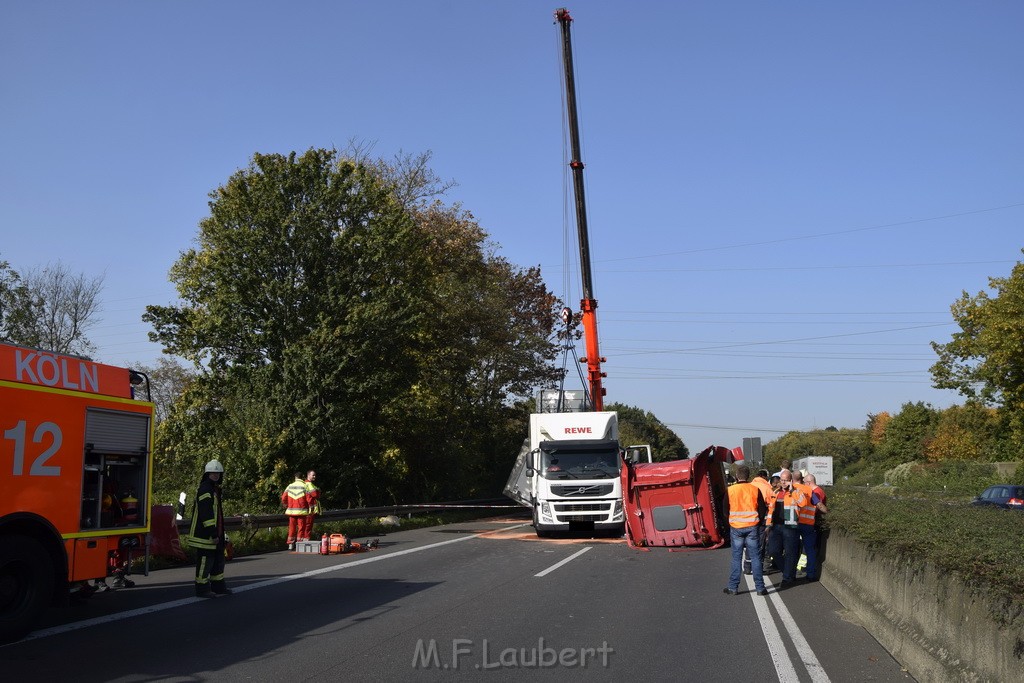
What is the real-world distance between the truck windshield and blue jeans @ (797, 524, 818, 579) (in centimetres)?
926

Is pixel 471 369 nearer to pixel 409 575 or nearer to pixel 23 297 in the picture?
pixel 23 297

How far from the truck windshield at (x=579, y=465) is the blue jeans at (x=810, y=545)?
9264 mm

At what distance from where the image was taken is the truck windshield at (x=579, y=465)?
22984 millimetres

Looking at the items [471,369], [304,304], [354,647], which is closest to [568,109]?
[304,304]

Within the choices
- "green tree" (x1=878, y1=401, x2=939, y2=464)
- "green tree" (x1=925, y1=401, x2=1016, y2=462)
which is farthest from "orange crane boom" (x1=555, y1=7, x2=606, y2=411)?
"green tree" (x1=878, y1=401, x2=939, y2=464)

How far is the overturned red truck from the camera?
19.2m

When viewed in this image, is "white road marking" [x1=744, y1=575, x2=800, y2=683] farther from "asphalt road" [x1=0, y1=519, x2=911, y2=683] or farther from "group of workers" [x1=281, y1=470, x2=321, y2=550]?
"group of workers" [x1=281, y1=470, x2=321, y2=550]

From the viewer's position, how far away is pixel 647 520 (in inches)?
778

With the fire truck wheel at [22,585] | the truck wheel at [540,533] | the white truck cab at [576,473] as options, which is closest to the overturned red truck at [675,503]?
the white truck cab at [576,473]

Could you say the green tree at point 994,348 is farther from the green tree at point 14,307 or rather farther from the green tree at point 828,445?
the green tree at point 828,445

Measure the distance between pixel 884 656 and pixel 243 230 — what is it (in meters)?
25.5

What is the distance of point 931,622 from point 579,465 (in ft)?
52.1

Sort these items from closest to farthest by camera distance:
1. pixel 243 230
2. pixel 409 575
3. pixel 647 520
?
pixel 409 575 → pixel 647 520 → pixel 243 230

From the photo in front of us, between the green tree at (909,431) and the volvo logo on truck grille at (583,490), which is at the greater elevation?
the green tree at (909,431)
